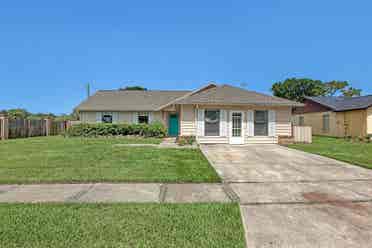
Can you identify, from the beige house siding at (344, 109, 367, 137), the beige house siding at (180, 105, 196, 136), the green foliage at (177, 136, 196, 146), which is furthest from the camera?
the beige house siding at (344, 109, 367, 137)

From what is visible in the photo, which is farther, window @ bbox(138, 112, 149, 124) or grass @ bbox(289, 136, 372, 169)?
window @ bbox(138, 112, 149, 124)

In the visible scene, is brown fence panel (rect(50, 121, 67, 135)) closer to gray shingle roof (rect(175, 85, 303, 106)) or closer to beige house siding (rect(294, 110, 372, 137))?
gray shingle roof (rect(175, 85, 303, 106))

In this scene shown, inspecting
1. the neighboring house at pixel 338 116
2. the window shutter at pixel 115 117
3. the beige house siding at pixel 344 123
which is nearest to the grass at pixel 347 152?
the neighboring house at pixel 338 116

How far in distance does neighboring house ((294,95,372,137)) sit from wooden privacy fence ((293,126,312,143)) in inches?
145

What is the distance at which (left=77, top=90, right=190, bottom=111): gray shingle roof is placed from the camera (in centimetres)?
1833

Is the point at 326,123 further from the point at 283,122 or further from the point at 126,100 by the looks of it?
the point at 126,100

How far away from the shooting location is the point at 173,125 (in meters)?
A: 17.7

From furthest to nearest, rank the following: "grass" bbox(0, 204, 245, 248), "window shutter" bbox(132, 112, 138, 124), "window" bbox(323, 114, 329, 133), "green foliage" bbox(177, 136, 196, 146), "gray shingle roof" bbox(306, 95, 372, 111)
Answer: "window" bbox(323, 114, 329, 133) → "window shutter" bbox(132, 112, 138, 124) → "gray shingle roof" bbox(306, 95, 372, 111) → "green foliage" bbox(177, 136, 196, 146) → "grass" bbox(0, 204, 245, 248)

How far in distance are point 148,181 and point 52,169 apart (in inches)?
117

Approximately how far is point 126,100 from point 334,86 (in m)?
46.1

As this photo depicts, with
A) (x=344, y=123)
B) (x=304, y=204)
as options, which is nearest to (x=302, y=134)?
(x=344, y=123)

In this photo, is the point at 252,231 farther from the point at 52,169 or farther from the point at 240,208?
the point at 52,169

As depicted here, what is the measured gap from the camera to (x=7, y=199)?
3.52 metres

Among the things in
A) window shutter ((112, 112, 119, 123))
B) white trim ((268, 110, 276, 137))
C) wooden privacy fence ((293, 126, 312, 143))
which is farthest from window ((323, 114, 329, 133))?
window shutter ((112, 112, 119, 123))
